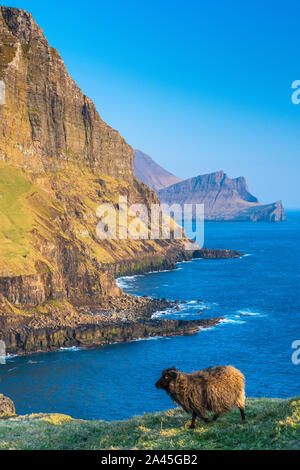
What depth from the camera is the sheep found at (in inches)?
776

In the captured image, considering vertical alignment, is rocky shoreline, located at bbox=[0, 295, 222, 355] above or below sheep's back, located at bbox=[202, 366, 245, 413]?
below

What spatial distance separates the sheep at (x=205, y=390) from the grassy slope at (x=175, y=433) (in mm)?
712

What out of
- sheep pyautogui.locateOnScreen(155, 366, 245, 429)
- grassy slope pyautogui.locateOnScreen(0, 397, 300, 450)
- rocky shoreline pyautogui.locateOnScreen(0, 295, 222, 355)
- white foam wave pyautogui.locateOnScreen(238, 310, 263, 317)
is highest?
sheep pyautogui.locateOnScreen(155, 366, 245, 429)

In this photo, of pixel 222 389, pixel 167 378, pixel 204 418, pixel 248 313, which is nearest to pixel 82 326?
pixel 248 313

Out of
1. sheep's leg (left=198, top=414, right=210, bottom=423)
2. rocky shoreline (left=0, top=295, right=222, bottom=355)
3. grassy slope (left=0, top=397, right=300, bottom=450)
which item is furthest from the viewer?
rocky shoreline (left=0, top=295, right=222, bottom=355)

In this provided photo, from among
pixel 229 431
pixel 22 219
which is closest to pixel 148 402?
pixel 229 431

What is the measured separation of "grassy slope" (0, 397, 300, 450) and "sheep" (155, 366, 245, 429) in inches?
28.1

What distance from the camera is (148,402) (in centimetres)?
7106

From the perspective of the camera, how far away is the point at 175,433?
1934cm

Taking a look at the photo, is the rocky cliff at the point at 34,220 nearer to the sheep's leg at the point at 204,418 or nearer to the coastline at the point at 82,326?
the coastline at the point at 82,326

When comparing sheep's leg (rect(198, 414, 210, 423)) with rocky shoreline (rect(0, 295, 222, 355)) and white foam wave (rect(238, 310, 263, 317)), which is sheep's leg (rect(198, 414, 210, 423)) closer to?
rocky shoreline (rect(0, 295, 222, 355))

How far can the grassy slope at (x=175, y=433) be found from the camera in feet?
58.1

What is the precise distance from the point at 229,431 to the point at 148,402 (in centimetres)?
5505

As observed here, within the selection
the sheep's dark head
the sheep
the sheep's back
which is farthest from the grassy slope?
the sheep's dark head
